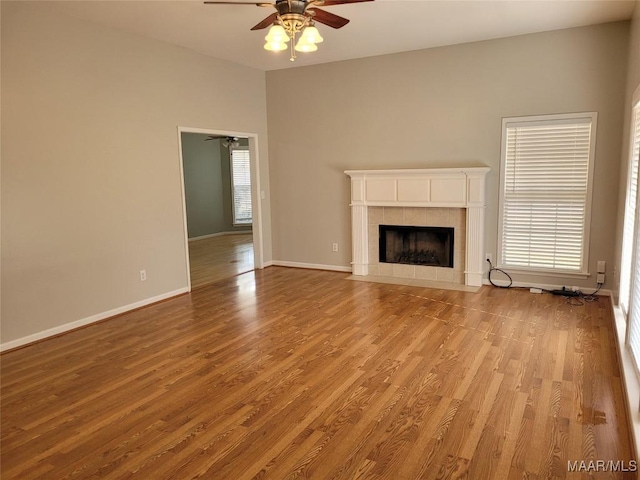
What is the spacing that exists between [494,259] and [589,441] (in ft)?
10.8

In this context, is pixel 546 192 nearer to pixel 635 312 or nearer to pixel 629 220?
pixel 629 220

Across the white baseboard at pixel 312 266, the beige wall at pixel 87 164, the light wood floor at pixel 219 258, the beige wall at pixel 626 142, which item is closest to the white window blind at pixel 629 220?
the beige wall at pixel 626 142

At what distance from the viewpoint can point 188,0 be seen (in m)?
3.82

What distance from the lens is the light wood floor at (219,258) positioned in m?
6.49

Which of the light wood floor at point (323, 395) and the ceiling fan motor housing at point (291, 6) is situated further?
the ceiling fan motor housing at point (291, 6)

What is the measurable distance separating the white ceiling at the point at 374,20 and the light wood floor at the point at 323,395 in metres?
2.89

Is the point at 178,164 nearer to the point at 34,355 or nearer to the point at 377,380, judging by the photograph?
the point at 34,355

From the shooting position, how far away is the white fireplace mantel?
5309mm

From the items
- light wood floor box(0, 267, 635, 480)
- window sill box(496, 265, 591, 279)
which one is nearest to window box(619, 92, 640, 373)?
light wood floor box(0, 267, 635, 480)

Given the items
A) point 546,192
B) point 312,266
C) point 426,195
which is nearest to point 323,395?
point 426,195

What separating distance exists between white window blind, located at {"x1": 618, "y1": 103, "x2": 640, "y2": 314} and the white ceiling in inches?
56.4

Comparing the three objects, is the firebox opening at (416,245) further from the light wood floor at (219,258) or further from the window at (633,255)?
the light wood floor at (219,258)

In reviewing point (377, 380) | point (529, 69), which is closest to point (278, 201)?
point (529, 69)

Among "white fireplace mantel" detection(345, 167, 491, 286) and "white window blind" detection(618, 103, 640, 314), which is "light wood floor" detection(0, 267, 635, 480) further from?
"white fireplace mantel" detection(345, 167, 491, 286)
